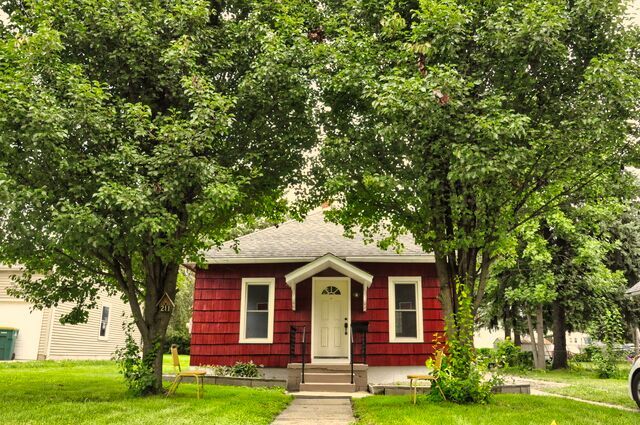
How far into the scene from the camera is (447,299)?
378 inches

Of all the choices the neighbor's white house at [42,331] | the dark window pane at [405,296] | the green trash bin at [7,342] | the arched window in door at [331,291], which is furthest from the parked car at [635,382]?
the green trash bin at [7,342]

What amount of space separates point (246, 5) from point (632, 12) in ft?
23.9

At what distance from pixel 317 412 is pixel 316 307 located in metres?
5.18

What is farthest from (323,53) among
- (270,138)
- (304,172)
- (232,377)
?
(232,377)

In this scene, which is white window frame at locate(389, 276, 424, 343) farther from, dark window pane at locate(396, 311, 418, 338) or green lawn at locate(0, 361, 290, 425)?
green lawn at locate(0, 361, 290, 425)

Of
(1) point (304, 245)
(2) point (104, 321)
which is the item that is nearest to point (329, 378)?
(1) point (304, 245)

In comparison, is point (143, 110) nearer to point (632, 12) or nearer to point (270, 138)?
point (270, 138)

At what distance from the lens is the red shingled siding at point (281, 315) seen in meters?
13.6

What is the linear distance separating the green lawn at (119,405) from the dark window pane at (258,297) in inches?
128

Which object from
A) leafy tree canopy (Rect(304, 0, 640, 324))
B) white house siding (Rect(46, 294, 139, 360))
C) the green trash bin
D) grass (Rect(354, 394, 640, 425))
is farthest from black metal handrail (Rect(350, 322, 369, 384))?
the green trash bin

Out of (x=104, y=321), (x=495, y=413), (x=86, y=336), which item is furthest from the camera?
(x=104, y=321)

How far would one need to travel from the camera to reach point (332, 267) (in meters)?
13.3

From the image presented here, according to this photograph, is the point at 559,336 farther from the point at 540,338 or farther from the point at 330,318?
the point at 330,318

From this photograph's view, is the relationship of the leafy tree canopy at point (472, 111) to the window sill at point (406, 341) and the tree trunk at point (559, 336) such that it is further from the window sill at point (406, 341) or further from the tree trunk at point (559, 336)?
the tree trunk at point (559, 336)
